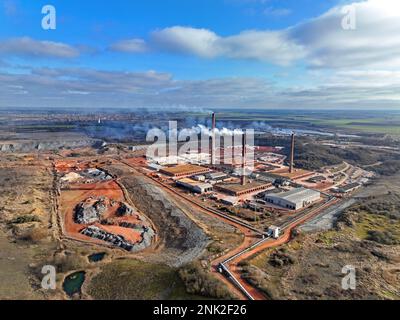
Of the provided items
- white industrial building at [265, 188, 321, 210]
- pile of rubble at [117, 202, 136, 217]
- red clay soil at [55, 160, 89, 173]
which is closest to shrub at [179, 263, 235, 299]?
pile of rubble at [117, 202, 136, 217]

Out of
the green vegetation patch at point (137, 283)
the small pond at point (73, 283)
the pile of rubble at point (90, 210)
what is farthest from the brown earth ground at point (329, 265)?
the pile of rubble at point (90, 210)

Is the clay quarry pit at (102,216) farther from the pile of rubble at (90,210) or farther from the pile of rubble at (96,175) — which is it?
the pile of rubble at (96,175)

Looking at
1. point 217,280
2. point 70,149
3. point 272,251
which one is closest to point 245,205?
point 272,251

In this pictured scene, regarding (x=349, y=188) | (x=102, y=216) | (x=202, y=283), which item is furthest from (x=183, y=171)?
(x=202, y=283)
